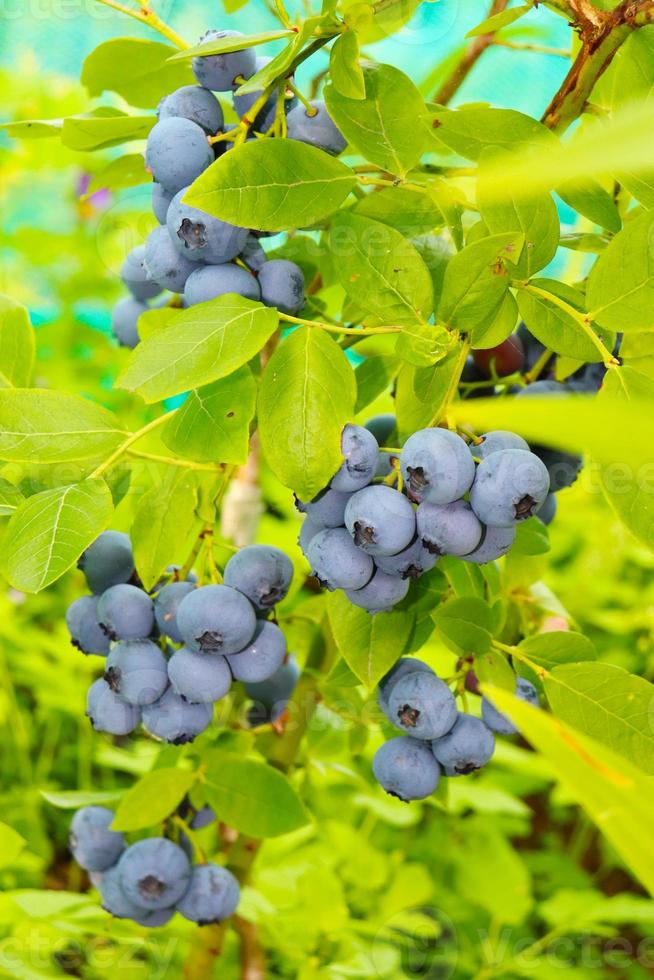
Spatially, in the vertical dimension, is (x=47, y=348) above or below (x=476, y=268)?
below

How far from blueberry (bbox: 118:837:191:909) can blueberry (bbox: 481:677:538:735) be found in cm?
28

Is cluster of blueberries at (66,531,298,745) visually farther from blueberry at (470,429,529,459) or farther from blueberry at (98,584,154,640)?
blueberry at (470,429,529,459)

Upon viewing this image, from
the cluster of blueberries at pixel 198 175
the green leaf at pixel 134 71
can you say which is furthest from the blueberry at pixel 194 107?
the green leaf at pixel 134 71

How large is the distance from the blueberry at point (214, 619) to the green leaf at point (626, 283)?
0.29 meters

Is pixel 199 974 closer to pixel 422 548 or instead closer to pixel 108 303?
pixel 422 548

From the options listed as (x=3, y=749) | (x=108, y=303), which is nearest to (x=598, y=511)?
(x=108, y=303)

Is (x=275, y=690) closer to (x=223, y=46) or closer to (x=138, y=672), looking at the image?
(x=138, y=672)

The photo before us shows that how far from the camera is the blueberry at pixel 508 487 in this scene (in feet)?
1.75

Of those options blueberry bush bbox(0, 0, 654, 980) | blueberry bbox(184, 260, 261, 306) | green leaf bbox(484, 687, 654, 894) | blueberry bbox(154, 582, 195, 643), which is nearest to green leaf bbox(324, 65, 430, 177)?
blueberry bush bbox(0, 0, 654, 980)

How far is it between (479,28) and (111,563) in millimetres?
437

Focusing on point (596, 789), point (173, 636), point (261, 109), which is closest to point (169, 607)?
point (173, 636)

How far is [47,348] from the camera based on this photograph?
1.75m

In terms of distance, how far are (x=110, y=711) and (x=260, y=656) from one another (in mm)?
Answer: 125

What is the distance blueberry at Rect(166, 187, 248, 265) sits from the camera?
1.86 ft
